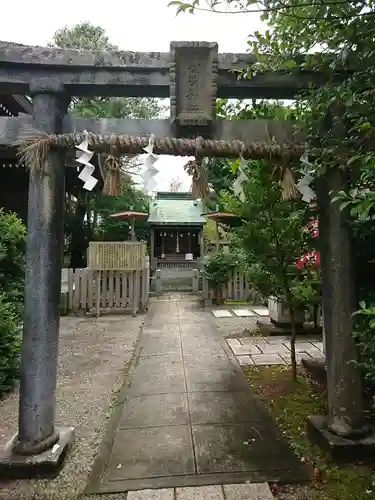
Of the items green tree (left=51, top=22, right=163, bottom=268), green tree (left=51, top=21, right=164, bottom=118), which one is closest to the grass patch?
green tree (left=51, top=22, right=163, bottom=268)

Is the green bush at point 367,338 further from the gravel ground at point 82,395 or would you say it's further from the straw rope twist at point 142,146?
the gravel ground at point 82,395

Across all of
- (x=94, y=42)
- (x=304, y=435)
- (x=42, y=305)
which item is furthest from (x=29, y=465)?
(x=94, y=42)

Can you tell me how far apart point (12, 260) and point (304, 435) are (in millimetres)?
4060

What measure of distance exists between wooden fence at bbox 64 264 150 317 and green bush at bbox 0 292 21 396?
4.15m

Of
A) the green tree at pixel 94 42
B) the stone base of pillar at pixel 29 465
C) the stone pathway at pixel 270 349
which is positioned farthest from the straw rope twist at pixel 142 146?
the green tree at pixel 94 42

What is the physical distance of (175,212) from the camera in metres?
18.2

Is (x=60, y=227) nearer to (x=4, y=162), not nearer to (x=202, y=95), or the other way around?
(x=202, y=95)

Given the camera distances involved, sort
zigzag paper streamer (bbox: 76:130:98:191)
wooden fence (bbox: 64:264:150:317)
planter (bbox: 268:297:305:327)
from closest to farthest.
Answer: zigzag paper streamer (bbox: 76:130:98:191) → planter (bbox: 268:297:305:327) → wooden fence (bbox: 64:264:150:317)

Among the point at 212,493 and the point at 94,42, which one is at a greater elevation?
the point at 94,42

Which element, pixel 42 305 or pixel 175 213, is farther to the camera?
pixel 175 213

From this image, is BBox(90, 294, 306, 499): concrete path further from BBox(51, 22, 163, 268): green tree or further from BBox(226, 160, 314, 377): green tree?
BBox(51, 22, 163, 268): green tree

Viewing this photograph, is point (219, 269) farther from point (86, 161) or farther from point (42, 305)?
point (86, 161)

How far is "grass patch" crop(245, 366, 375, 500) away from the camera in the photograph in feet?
6.98

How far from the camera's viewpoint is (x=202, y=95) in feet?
7.95
